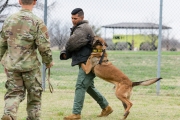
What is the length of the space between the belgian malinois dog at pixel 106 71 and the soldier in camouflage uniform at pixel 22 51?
1.29m

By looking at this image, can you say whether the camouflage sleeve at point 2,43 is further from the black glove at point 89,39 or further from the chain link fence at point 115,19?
the chain link fence at point 115,19

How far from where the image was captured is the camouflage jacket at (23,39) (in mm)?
4344

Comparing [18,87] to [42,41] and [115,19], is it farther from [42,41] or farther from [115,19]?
[115,19]

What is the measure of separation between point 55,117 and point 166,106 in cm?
240

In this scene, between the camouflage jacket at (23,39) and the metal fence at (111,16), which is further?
the metal fence at (111,16)

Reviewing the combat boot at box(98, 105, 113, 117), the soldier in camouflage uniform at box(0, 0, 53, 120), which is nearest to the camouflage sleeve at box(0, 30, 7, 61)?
the soldier in camouflage uniform at box(0, 0, 53, 120)

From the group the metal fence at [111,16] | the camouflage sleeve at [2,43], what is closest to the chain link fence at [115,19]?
the metal fence at [111,16]

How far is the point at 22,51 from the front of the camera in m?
4.37

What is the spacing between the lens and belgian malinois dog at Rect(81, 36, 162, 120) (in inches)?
225

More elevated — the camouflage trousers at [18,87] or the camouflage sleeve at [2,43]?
the camouflage sleeve at [2,43]

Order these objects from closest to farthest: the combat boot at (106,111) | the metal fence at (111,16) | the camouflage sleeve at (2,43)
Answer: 1. the camouflage sleeve at (2,43)
2. the combat boot at (106,111)
3. the metal fence at (111,16)

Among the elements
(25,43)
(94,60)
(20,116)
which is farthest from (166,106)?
(25,43)

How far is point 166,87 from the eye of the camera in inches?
382

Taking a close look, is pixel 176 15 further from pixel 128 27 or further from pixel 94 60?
pixel 94 60
